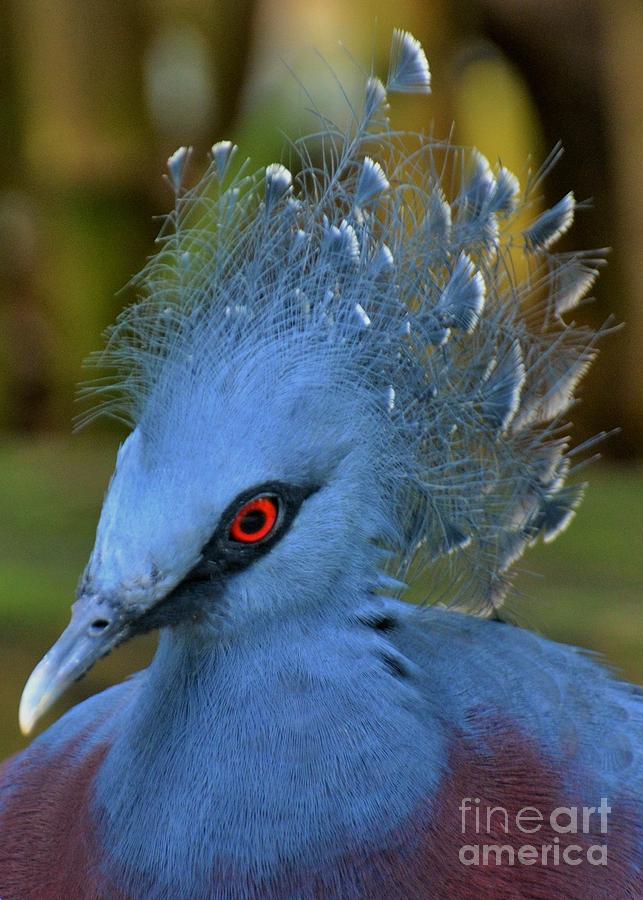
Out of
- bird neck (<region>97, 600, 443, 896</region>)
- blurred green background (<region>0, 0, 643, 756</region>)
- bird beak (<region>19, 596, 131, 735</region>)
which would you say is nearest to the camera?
bird beak (<region>19, 596, 131, 735</region>)

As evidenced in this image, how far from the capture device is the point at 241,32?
4.25 meters

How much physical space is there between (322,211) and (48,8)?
3012 millimetres

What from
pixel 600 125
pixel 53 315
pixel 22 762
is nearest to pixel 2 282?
pixel 53 315

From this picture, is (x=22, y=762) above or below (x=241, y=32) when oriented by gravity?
below

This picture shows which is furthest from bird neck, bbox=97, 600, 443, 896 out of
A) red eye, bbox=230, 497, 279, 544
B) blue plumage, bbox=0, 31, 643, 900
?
red eye, bbox=230, 497, 279, 544

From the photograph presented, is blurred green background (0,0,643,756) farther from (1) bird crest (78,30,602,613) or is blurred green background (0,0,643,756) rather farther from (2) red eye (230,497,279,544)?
(2) red eye (230,497,279,544)

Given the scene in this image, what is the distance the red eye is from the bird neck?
0.13 meters

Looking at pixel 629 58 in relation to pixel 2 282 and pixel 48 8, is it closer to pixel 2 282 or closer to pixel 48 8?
A: pixel 48 8

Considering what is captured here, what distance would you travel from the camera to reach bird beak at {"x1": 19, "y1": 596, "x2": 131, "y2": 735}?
1.15 metres

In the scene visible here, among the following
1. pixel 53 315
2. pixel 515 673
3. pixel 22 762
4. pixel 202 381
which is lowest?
pixel 515 673

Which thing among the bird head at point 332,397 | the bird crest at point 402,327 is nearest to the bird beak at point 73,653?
the bird head at point 332,397

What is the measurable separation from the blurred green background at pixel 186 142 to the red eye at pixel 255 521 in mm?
1865

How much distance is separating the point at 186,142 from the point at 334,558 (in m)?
3.33

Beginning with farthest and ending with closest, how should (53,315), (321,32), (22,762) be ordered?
(53,315), (321,32), (22,762)
